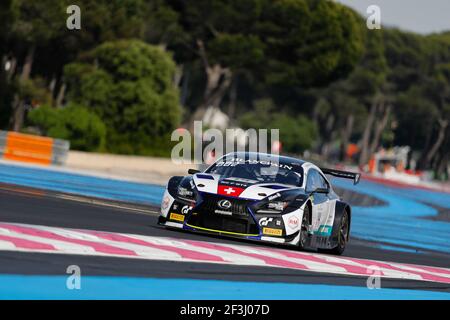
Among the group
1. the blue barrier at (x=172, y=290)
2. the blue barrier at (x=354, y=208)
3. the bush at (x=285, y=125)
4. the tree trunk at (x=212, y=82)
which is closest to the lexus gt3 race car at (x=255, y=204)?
the blue barrier at (x=172, y=290)

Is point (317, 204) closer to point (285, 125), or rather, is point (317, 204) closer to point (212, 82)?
point (212, 82)

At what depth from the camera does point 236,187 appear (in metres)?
14.1

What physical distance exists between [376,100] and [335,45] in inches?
1330

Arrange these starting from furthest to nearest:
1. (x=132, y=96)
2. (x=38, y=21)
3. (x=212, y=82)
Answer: (x=212, y=82)
(x=38, y=21)
(x=132, y=96)

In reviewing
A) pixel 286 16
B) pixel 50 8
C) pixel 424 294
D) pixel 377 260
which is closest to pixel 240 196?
pixel 377 260

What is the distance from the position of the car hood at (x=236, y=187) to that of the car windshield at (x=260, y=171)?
12.6 inches

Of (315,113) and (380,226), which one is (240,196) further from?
(315,113)

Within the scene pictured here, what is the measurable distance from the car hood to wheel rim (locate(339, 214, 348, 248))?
1.49m

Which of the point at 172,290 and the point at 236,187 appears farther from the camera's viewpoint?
the point at 236,187

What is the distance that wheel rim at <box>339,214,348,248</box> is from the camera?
15.8 metres

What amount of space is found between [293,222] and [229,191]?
94 cm

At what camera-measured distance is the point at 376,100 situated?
4031 inches

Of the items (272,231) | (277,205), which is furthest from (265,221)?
(277,205)

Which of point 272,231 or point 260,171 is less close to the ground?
point 260,171
